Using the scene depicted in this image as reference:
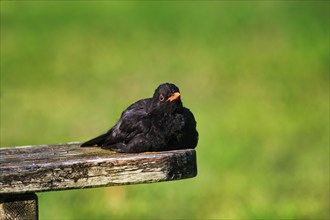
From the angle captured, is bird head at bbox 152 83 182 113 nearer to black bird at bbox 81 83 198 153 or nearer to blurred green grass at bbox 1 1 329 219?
black bird at bbox 81 83 198 153

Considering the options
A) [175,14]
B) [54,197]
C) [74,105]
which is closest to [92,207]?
[54,197]

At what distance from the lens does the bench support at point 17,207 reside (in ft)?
18.4

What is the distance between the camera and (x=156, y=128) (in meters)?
6.40

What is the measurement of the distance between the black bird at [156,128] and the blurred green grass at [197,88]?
8.56ft

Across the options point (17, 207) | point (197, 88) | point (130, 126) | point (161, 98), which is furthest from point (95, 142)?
point (197, 88)

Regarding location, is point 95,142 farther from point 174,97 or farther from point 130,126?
point 174,97

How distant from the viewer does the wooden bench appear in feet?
17.7

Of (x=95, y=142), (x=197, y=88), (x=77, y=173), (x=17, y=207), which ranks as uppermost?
(x=197, y=88)

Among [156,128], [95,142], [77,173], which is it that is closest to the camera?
[77,173]

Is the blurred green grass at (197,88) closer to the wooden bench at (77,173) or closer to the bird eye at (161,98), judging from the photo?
the bird eye at (161,98)

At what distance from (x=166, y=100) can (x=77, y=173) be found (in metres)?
1.32

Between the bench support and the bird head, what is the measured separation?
1251mm

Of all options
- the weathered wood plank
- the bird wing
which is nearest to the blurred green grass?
the bird wing

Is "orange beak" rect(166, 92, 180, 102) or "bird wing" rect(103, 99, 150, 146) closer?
"bird wing" rect(103, 99, 150, 146)
